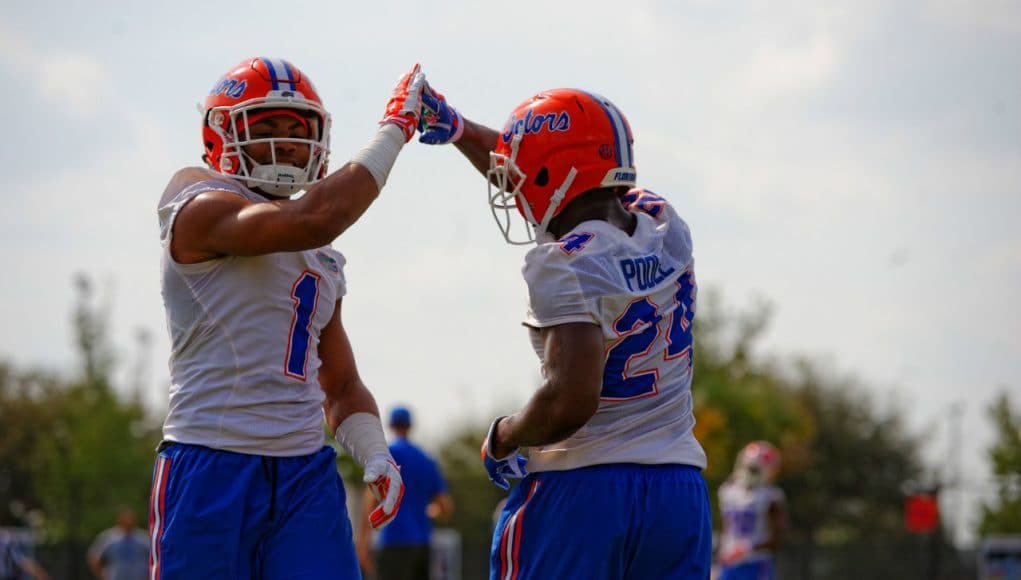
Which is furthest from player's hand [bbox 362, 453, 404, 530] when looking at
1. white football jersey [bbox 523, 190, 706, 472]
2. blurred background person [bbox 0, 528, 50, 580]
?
blurred background person [bbox 0, 528, 50, 580]

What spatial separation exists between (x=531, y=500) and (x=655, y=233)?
35.9 inches

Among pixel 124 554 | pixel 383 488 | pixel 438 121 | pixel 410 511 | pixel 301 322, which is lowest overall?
pixel 124 554

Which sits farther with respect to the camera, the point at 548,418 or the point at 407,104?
the point at 407,104

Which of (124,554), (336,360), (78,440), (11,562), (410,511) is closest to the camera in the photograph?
(336,360)

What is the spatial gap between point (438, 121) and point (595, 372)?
1.44 meters

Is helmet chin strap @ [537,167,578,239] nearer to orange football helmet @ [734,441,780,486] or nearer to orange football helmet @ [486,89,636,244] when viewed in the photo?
orange football helmet @ [486,89,636,244]

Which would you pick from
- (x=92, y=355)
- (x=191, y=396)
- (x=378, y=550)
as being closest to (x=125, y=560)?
(x=378, y=550)

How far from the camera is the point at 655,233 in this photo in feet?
13.7

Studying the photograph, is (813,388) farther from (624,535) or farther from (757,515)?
(624,535)

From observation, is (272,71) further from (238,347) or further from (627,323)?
(627,323)

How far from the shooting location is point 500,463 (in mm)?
4207

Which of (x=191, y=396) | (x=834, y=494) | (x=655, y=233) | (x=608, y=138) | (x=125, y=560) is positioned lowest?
(x=834, y=494)

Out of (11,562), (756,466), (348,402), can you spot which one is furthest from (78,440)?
A: (348,402)

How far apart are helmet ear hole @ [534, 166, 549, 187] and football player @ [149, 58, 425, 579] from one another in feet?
1.54
